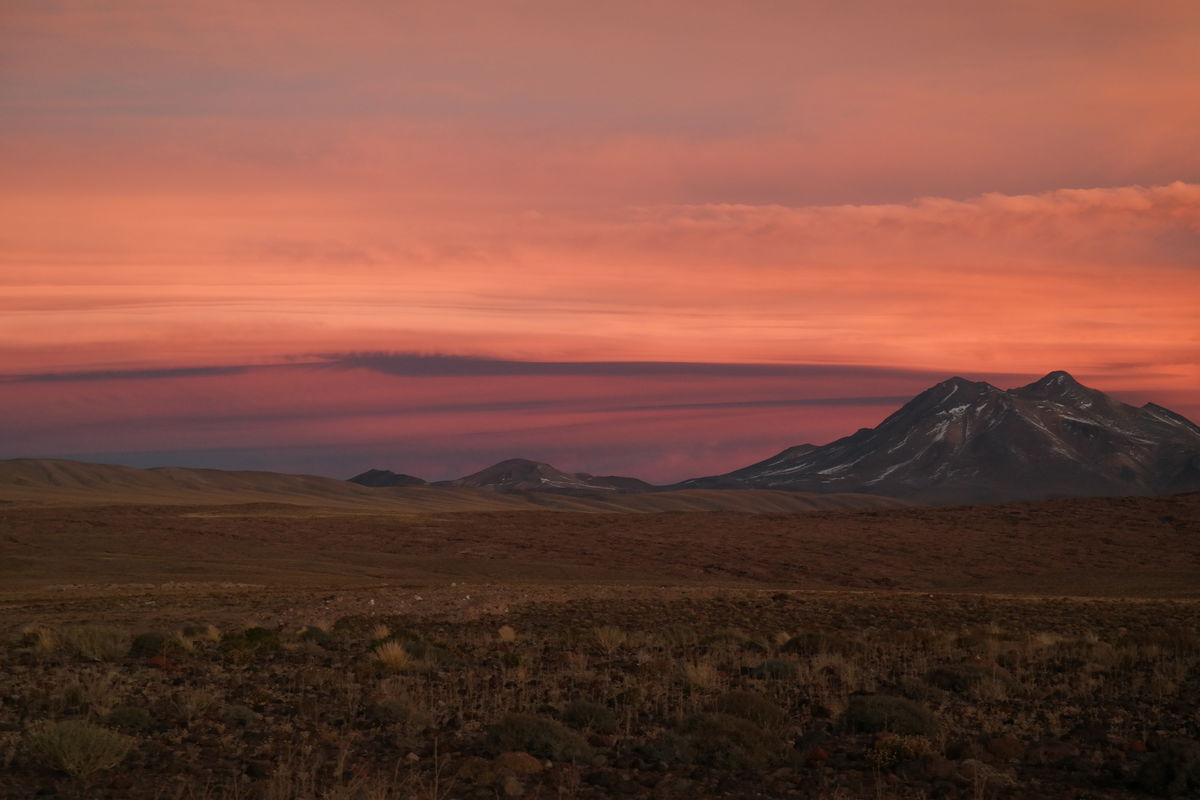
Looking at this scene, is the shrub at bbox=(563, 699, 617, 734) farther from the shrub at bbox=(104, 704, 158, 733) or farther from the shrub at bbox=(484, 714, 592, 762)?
the shrub at bbox=(104, 704, 158, 733)

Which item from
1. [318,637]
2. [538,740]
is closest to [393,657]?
[318,637]

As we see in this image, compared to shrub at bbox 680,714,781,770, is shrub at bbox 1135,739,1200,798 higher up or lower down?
higher up

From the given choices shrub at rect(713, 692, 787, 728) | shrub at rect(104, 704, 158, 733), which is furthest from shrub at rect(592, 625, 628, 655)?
shrub at rect(104, 704, 158, 733)

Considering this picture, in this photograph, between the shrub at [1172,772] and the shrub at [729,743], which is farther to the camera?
the shrub at [729,743]

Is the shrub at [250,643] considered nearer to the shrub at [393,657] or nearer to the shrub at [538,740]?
the shrub at [393,657]

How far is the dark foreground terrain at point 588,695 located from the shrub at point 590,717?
0.05 meters

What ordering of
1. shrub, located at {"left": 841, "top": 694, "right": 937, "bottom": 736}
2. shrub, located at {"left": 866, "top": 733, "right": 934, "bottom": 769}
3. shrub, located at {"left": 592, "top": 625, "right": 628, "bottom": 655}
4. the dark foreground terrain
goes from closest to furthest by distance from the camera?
1. the dark foreground terrain
2. shrub, located at {"left": 866, "top": 733, "right": 934, "bottom": 769}
3. shrub, located at {"left": 841, "top": 694, "right": 937, "bottom": 736}
4. shrub, located at {"left": 592, "top": 625, "right": 628, "bottom": 655}

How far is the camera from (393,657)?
17.8 metres

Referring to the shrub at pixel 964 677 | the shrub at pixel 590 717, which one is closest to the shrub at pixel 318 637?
the shrub at pixel 590 717

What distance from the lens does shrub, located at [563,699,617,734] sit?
13.1 meters

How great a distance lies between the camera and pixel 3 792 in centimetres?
1020

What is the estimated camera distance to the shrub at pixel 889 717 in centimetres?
1281

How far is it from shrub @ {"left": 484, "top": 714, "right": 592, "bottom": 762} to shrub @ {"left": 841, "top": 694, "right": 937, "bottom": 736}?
139 inches

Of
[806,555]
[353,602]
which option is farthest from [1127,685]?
[806,555]
